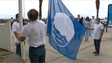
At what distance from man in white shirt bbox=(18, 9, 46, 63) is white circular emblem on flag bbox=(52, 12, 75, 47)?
111 centimetres

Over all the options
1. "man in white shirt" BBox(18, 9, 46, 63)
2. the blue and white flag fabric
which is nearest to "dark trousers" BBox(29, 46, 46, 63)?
"man in white shirt" BBox(18, 9, 46, 63)

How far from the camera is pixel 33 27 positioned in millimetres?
2340

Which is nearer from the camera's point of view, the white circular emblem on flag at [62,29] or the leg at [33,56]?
the leg at [33,56]

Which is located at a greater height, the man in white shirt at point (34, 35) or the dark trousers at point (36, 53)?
the man in white shirt at point (34, 35)

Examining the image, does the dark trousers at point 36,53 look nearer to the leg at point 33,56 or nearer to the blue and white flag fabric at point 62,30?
the leg at point 33,56

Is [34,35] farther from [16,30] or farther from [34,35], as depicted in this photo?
[16,30]

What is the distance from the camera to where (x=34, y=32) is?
93.6 inches

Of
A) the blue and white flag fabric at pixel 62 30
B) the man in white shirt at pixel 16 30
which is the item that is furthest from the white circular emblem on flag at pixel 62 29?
the man in white shirt at pixel 16 30

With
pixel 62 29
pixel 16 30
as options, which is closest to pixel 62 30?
pixel 62 29

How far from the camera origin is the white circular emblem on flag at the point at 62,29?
143 inches

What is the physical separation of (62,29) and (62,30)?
4 centimetres

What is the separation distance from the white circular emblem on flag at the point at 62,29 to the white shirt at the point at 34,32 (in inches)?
43.8

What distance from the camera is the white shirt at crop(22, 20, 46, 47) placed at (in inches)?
91.7

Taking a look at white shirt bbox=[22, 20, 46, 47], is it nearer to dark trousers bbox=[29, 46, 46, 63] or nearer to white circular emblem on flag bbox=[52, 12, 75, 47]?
dark trousers bbox=[29, 46, 46, 63]
